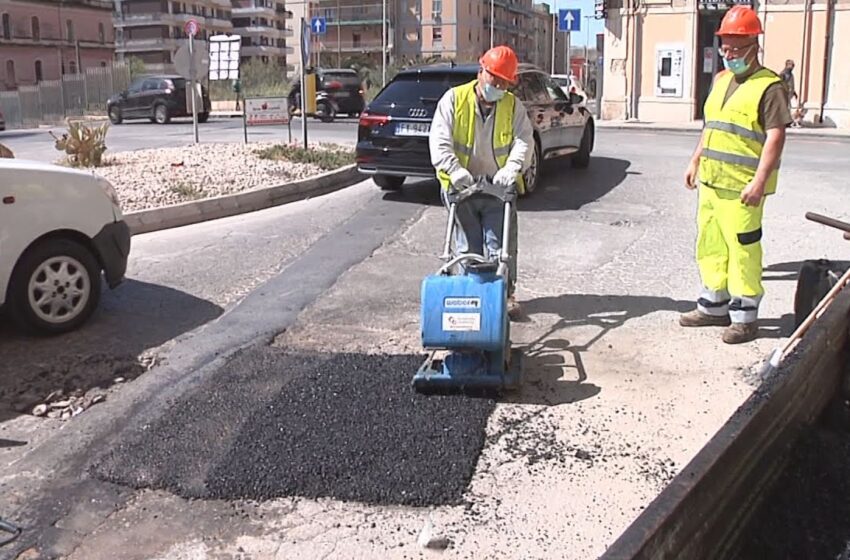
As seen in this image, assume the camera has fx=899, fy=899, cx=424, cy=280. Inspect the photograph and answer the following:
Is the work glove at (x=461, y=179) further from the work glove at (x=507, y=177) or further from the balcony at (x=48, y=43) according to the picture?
the balcony at (x=48, y=43)

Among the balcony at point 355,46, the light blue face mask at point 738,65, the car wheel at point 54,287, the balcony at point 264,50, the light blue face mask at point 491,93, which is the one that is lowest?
the car wheel at point 54,287

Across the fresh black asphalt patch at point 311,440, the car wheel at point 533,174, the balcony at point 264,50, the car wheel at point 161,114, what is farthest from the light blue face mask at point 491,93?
the balcony at point 264,50

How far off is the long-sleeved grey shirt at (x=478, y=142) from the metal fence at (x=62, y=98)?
39331 millimetres

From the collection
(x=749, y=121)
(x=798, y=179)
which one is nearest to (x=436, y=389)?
(x=749, y=121)

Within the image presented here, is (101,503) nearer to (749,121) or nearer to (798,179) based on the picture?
(749,121)

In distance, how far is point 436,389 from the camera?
5.01m

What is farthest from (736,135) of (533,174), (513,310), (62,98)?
(62,98)

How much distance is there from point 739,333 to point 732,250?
556 mm

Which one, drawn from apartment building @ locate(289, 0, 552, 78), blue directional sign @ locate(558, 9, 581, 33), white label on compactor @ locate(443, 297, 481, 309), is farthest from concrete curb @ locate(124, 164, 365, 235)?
apartment building @ locate(289, 0, 552, 78)

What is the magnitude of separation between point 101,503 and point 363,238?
5618mm

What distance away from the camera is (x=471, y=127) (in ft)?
19.1

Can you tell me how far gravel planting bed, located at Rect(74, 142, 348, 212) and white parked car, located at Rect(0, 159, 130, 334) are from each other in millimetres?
3728

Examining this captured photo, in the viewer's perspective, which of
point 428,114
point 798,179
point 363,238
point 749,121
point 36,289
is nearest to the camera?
point 749,121

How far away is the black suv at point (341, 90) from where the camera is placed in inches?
1241
